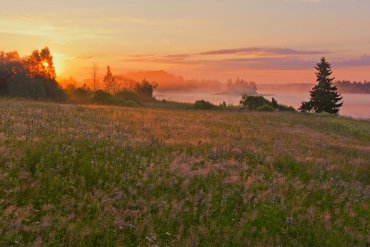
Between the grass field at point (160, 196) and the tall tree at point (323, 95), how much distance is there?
70275mm

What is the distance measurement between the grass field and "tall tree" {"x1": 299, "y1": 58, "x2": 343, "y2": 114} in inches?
2767

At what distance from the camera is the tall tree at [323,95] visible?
3113 inches

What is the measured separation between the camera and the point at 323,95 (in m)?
79.4

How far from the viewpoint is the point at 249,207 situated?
899 centimetres

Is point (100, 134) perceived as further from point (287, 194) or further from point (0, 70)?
point (0, 70)

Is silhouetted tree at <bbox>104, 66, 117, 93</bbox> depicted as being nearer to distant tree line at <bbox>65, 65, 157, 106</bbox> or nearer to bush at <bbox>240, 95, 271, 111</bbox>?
distant tree line at <bbox>65, 65, 157, 106</bbox>

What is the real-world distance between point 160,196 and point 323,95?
3039 inches

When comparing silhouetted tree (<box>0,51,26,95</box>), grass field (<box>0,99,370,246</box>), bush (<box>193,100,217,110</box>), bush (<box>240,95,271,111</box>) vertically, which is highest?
silhouetted tree (<box>0,51,26,95</box>)

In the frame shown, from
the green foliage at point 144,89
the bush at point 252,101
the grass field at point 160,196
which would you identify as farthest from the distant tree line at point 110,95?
the grass field at point 160,196

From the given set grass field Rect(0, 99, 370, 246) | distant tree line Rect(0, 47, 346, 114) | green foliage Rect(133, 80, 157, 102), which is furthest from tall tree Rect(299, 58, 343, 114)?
grass field Rect(0, 99, 370, 246)

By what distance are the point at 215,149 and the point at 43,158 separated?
6.09 metres

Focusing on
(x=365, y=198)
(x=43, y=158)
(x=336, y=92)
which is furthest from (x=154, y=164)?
(x=336, y=92)

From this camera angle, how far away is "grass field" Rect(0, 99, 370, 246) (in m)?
7.30

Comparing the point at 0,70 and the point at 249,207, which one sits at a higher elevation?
the point at 0,70
